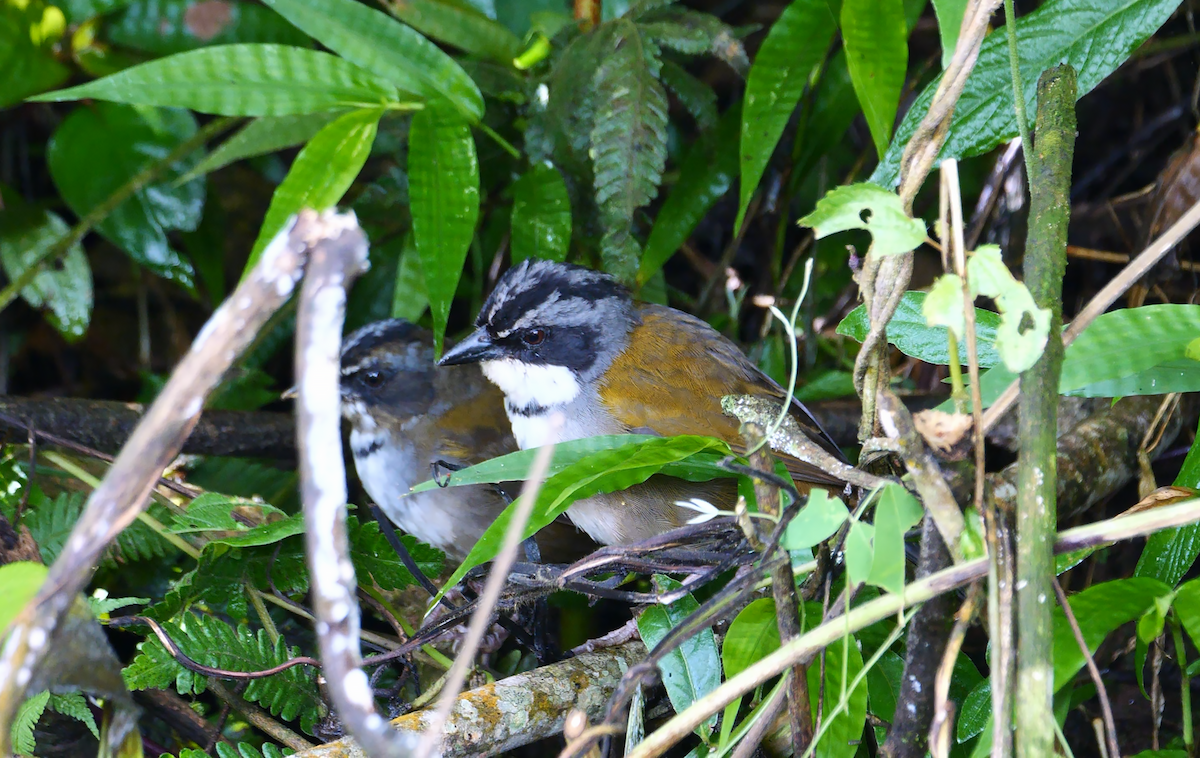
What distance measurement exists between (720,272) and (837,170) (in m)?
0.69

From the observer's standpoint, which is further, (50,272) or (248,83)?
(50,272)

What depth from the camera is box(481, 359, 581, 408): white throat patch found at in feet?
10.4

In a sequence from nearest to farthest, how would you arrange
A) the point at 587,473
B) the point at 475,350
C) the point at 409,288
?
1. the point at 587,473
2. the point at 475,350
3. the point at 409,288

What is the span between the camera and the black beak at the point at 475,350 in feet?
10.5

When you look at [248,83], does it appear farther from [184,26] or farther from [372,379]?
[372,379]

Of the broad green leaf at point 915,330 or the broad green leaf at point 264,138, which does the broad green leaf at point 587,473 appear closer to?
the broad green leaf at point 915,330

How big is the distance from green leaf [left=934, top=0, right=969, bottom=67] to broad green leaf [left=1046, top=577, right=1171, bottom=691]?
34 cm

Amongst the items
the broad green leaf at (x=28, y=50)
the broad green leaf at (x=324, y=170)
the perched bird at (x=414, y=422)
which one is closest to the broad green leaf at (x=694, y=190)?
the perched bird at (x=414, y=422)

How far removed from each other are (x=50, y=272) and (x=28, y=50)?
0.77m

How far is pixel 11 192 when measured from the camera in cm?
383

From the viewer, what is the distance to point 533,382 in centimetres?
323

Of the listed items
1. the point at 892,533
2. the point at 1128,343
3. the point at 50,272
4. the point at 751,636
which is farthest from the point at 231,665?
the point at 50,272

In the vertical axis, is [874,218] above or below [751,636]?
above

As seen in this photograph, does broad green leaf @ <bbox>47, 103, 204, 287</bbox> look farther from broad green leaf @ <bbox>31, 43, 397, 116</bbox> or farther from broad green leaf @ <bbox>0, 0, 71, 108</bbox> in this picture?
broad green leaf @ <bbox>31, 43, 397, 116</bbox>
